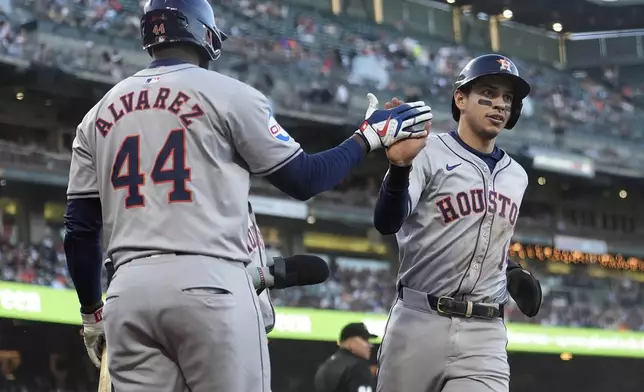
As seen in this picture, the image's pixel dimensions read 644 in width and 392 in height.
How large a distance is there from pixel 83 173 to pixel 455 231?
1.67 m

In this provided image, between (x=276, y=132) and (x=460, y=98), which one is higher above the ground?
(x=460, y=98)

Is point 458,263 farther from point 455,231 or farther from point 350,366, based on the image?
point 350,366

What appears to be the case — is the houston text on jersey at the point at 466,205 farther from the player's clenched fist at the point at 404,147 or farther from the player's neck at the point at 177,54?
the player's neck at the point at 177,54

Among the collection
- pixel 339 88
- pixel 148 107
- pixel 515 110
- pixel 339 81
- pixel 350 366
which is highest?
pixel 339 81

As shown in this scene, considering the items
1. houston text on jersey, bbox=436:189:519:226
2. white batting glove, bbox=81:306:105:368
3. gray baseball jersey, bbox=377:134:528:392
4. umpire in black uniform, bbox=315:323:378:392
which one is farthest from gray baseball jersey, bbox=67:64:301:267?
umpire in black uniform, bbox=315:323:378:392

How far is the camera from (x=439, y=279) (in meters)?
4.19

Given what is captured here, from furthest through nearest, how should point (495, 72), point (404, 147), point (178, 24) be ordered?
point (495, 72), point (404, 147), point (178, 24)

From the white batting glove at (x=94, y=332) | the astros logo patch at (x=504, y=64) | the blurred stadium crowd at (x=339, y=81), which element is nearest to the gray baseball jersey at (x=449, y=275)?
the astros logo patch at (x=504, y=64)

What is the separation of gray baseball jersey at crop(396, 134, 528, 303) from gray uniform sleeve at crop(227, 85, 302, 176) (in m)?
1.26

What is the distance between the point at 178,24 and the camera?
10.0 feet

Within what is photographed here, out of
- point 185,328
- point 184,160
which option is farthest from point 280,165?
point 185,328

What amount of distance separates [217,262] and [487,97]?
2.00 metres

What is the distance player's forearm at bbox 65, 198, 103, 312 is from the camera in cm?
315

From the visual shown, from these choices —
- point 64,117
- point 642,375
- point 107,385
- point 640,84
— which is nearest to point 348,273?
point 64,117
